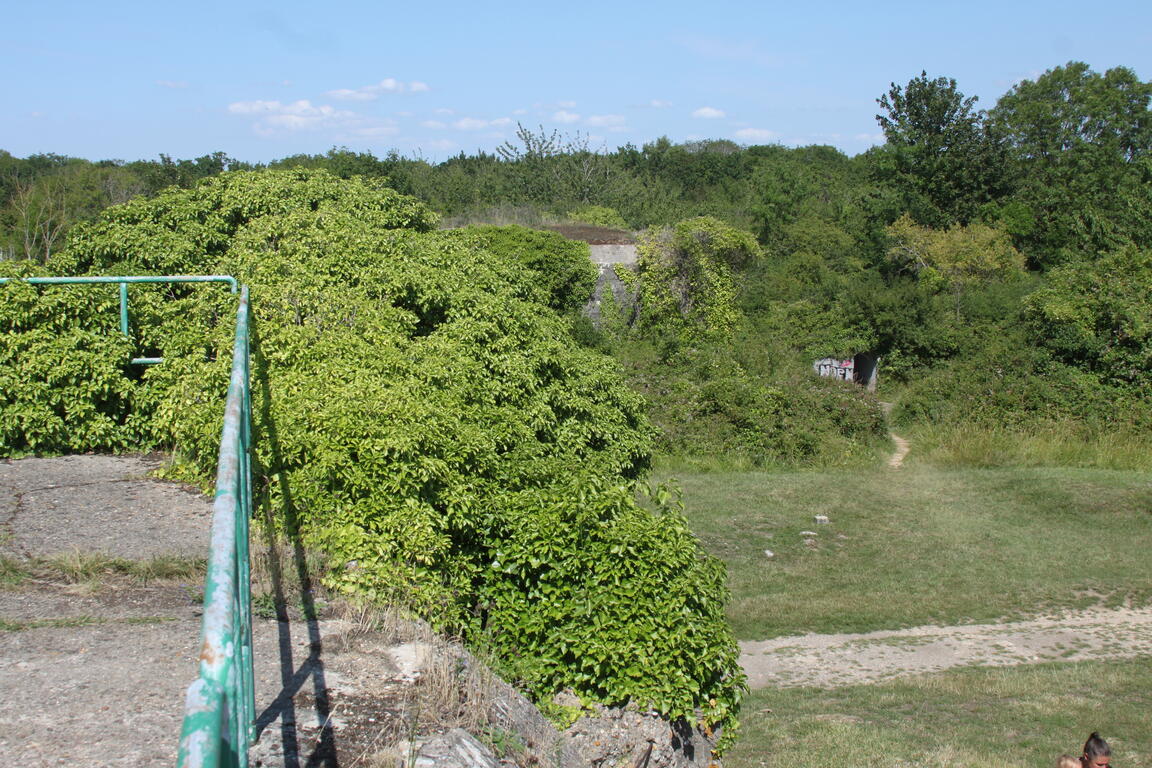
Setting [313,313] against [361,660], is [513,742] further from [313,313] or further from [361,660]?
[313,313]

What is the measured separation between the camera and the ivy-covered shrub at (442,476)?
19.6 ft

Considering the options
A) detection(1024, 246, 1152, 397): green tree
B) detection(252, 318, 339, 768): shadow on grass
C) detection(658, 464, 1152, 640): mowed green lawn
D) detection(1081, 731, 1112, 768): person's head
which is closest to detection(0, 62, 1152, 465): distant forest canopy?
detection(1024, 246, 1152, 397): green tree

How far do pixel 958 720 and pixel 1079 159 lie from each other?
4236cm

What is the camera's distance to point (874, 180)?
144ft

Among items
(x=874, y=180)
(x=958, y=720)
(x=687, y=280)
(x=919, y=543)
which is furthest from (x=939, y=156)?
(x=958, y=720)

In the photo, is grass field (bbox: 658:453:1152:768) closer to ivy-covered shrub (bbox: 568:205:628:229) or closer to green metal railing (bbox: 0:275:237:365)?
green metal railing (bbox: 0:275:237:365)

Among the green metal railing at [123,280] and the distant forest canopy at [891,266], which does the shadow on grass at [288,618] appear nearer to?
the green metal railing at [123,280]

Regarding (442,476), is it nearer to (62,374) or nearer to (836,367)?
(62,374)

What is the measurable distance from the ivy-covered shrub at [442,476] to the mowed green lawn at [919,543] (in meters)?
6.24

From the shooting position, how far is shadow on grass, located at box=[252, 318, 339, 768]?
3592 mm

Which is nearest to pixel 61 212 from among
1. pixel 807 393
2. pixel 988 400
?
pixel 807 393

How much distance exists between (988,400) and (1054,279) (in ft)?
16.9

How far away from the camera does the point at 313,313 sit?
323 inches

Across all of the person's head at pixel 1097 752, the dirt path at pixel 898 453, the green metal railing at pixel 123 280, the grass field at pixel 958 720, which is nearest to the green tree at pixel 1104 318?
the dirt path at pixel 898 453
